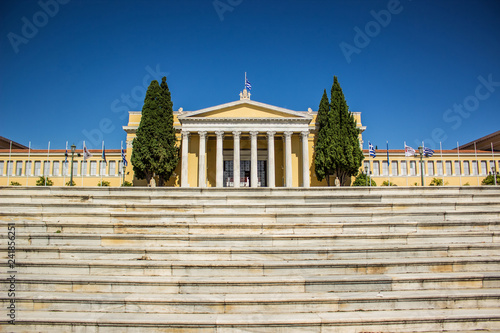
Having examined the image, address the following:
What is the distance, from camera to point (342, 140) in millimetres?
38719

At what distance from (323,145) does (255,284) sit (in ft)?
106

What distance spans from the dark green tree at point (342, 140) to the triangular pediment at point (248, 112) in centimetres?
311

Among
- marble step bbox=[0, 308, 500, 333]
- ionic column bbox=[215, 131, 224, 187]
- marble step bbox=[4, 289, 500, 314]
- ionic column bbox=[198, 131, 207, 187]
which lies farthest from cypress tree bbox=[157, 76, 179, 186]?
marble step bbox=[0, 308, 500, 333]

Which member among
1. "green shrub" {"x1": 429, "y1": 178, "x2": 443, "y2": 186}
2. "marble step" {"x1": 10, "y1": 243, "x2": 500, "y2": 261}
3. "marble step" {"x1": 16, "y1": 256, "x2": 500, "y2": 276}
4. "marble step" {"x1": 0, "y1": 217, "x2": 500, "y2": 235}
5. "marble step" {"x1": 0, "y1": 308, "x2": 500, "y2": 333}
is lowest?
"marble step" {"x1": 0, "y1": 308, "x2": 500, "y2": 333}

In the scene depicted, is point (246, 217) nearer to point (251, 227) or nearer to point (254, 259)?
point (251, 227)

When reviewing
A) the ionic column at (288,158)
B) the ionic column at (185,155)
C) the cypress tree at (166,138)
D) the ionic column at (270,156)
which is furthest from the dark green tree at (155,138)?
the ionic column at (288,158)

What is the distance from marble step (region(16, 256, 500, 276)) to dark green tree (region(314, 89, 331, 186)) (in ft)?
Answer: 97.6

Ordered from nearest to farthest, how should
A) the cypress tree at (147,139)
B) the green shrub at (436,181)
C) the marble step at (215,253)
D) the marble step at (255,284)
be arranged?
the marble step at (255,284), the marble step at (215,253), the cypress tree at (147,139), the green shrub at (436,181)

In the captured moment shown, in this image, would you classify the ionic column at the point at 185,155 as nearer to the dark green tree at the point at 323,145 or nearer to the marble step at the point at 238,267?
the dark green tree at the point at 323,145

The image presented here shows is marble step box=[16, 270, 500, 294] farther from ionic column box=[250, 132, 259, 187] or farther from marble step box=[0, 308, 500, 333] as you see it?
ionic column box=[250, 132, 259, 187]

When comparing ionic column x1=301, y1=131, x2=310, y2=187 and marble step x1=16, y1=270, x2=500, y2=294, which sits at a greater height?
ionic column x1=301, y1=131, x2=310, y2=187

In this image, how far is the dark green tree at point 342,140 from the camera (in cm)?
3828

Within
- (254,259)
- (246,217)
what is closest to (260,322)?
(254,259)

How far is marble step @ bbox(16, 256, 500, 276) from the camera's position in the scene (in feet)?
30.7
